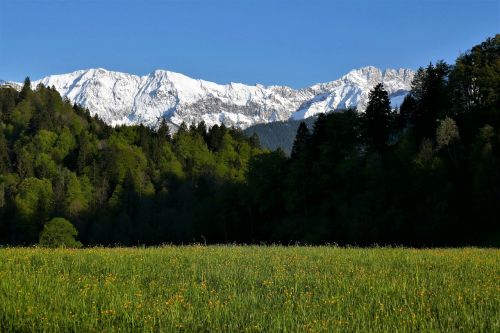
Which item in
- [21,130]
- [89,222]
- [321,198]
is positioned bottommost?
[89,222]

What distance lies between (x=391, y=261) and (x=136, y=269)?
9.00 meters

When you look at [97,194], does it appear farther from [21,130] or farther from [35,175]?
[21,130]

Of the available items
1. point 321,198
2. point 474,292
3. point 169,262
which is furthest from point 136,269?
point 321,198

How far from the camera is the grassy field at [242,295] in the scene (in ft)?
29.6

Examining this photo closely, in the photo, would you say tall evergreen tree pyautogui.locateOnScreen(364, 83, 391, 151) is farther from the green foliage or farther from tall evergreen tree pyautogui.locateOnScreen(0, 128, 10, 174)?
tall evergreen tree pyautogui.locateOnScreen(0, 128, 10, 174)

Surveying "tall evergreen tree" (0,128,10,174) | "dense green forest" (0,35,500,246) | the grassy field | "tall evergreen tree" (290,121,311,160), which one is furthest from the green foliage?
"tall evergreen tree" (0,128,10,174)

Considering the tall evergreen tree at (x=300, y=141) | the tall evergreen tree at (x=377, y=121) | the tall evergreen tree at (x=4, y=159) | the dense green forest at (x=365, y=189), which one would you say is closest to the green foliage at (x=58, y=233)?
the dense green forest at (x=365, y=189)

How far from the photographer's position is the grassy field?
9008 mm

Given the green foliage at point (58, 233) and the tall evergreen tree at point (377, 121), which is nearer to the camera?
the tall evergreen tree at point (377, 121)

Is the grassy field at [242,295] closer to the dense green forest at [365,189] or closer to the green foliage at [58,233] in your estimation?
the dense green forest at [365,189]

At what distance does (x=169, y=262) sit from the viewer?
56.0 ft

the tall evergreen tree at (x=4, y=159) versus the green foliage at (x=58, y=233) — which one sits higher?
the tall evergreen tree at (x=4, y=159)

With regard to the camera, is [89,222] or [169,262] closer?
[169,262]

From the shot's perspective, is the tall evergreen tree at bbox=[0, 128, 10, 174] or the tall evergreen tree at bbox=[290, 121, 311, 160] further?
the tall evergreen tree at bbox=[0, 128, 10, 174]
